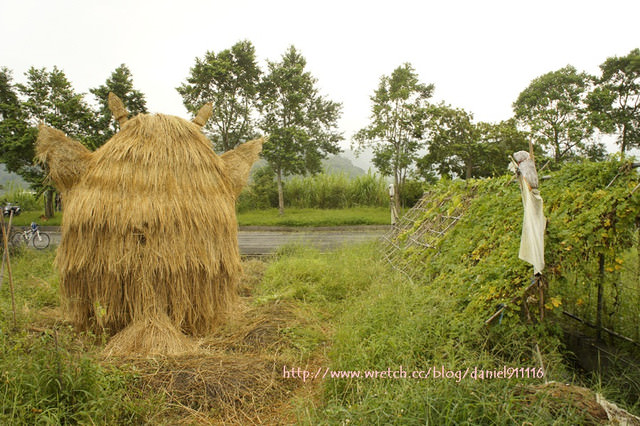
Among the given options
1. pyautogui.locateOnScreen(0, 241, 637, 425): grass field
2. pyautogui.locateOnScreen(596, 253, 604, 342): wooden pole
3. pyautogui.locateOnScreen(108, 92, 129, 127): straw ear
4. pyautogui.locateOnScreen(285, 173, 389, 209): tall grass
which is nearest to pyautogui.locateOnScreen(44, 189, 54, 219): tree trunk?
pyautogui.locateOnScreen(285, 173, 389, 209): tall grass

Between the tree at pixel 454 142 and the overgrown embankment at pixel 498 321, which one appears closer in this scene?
the overgrown embankment at pixel 498 321

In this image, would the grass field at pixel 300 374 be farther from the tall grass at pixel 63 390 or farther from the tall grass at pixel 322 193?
the tall grass at pixel 322 193

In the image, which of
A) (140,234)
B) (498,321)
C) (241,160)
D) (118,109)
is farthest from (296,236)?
(498,321)

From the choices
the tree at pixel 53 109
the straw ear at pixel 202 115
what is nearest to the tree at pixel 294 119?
the tree at pixel 53 109

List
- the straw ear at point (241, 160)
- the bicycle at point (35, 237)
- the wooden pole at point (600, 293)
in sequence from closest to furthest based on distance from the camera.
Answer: the wooden pole at point (600, 293), the straw ear at point (241, 160), the bicycle at point (35, 237)

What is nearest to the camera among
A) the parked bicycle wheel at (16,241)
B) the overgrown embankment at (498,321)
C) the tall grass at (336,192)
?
the overgrown embankment at (498,321)

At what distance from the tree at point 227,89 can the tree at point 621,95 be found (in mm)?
15449

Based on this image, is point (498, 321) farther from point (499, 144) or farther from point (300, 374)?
point (499, 144)

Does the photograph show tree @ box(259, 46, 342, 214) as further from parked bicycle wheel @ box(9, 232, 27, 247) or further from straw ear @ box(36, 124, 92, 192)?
straw ear @ box(36, 124, 92, 192)

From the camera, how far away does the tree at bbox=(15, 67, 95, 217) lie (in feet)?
55.7

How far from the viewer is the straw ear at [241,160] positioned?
4.86m

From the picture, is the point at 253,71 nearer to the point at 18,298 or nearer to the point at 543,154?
the point at 543,154

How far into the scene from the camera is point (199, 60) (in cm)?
1811

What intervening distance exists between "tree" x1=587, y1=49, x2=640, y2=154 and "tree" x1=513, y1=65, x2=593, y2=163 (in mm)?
636
